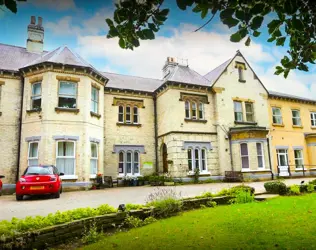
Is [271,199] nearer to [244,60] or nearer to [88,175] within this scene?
[88,175]

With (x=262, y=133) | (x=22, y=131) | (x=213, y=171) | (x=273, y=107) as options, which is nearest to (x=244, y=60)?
(x=273, y=107)

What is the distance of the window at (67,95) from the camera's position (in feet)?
51.5

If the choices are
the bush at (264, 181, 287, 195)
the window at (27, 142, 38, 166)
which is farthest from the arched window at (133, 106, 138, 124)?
the bush at (264, 181, 287, 195)

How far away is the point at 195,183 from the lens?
1775 cm

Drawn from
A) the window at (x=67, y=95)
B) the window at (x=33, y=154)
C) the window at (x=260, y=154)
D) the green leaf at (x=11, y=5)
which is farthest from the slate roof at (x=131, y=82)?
the green leaf at (x=11, y=5)

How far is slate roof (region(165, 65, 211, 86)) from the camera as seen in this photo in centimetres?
1963

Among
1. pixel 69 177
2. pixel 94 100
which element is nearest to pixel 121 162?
pixel 69 177

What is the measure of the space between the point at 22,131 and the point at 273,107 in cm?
2141

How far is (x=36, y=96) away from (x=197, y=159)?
484 inches

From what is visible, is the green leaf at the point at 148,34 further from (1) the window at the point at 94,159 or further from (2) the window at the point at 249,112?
(2) the window at the point at 249,112

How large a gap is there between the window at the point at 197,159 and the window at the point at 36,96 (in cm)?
1108

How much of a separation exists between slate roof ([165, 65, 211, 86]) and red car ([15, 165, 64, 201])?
11.5 metres

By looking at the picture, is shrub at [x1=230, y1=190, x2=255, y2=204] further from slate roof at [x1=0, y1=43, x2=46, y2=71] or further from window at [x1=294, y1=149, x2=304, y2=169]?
window at [x1=294, y1=149, x2=304, y2=169]

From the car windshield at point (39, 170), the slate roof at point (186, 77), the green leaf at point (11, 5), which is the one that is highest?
the slate roof at point (186, 77)
